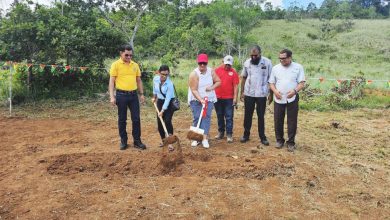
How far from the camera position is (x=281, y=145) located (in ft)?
20.3

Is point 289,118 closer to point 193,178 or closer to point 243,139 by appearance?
point 243,139

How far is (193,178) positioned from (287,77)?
2.21 metres

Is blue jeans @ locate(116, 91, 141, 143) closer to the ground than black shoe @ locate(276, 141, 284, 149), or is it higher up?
higher up

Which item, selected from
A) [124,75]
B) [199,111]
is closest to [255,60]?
[199,111]

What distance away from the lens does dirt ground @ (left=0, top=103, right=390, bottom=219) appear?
3979 millimetres

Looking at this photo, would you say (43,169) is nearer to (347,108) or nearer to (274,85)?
(274,85)

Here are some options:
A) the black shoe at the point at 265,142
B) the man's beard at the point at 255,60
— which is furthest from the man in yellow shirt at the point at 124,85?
the black shoe at the point at 265,142

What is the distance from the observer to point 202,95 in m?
5.93

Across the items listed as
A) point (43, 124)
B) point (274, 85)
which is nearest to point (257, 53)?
point (274, 85)

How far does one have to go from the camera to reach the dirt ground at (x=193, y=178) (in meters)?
3.98

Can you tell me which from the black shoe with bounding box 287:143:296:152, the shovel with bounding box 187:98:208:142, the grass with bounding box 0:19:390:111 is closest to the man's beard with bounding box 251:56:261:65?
the shovel with bounding box 187:98:208:142

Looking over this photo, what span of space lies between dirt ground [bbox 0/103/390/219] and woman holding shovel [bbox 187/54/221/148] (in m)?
0.34

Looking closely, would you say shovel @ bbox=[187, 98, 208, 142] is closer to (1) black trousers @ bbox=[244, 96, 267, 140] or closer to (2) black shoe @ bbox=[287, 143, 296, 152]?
(1) black trousers @ bbox=[244, 96, 267, 140]

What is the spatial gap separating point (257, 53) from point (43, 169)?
354 centimetres
